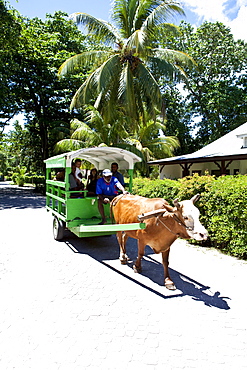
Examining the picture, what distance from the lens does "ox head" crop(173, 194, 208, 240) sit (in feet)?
11.9

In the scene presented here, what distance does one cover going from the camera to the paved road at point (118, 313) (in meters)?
2.88

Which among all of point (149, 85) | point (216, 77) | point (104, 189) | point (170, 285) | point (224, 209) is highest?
point (216, 77)

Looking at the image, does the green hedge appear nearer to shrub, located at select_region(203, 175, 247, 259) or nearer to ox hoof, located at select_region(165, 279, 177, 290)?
shrub, located at select_region(203, 175, 247, 259)

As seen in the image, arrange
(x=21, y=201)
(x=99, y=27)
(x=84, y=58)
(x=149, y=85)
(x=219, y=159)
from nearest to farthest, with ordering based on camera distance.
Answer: (x=149, y=85)
(x=99, y=27)
(x=84, y=58)
(x=219, y=159)
(x=21, y=201)

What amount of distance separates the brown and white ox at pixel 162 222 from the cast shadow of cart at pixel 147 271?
188mm

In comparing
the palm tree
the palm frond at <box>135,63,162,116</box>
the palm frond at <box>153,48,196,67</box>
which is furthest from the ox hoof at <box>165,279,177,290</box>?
the palm frond at <box>153,48,196,67</box>

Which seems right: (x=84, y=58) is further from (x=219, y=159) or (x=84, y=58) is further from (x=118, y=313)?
(x=118, y=313)

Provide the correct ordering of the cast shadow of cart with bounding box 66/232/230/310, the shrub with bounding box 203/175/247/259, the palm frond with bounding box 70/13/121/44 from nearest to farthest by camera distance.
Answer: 1. the cast shadow of cart with bounding box 66/232/230/310
2. the shrub with bounding box 203/175/247/259
3. the palm frond with bounding box 70/13/121/44

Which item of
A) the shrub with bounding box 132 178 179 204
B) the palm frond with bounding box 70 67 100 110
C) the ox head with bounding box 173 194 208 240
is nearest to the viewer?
the ox head with bounding box 173 194 208 240

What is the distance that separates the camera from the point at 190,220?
3.81 meters

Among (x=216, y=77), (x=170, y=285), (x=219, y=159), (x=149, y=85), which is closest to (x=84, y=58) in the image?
(x=149, y=85)

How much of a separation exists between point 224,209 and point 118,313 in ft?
12.2

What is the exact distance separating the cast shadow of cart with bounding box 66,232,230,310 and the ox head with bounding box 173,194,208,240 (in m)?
1.15

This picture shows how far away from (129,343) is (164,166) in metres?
19.4
